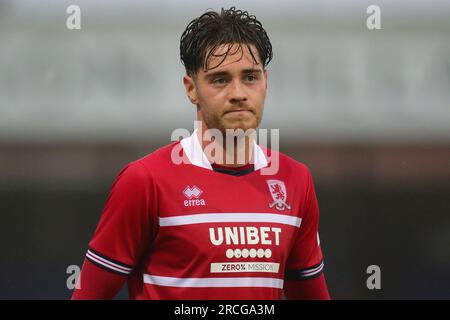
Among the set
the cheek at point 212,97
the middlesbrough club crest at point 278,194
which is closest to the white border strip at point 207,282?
the middlesbrough club crest at point 278,194

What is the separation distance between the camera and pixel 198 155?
2908 millimetres

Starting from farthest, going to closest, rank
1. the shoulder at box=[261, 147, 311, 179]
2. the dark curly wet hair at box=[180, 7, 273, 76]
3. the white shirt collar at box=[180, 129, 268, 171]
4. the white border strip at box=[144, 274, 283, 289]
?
the shoulder at box=[261, 147, 311, 179], the white shirt collar at box=[180, 129, 268, 171], the dark curly wet hair at box=[180, 7, 273, 76], the white border strip at box=[144, 274, 283, 289]

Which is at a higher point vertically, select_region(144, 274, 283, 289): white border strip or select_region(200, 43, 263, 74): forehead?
select_region(200, 43, 263, 74): forehead

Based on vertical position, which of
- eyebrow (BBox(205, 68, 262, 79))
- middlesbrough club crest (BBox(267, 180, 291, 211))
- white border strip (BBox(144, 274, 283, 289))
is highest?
eyebrow (BBox(205, 68, 262, 79))

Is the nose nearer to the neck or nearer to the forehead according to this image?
the forehead

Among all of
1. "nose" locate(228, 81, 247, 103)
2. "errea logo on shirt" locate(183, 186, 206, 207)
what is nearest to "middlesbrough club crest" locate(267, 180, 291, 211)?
"errea logo on shirt" locate(183, 186, 206, 207)

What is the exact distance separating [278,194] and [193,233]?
45cm

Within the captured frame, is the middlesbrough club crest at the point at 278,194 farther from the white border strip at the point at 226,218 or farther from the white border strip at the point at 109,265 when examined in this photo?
the white border strip at the point at 109,265

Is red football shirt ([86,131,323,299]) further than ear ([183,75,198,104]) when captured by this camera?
No

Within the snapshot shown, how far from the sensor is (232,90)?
8.84ft

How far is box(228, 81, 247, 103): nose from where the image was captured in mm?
2672

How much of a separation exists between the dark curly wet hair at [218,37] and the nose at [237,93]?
4.6 inches

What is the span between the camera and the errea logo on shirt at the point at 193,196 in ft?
9.08
